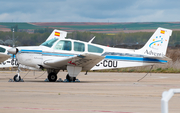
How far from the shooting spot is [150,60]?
15.6 metres

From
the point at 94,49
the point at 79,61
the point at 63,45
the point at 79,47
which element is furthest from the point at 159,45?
the point at 63,45

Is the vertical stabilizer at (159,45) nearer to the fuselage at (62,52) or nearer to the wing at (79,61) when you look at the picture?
the fuselage at (62,52)

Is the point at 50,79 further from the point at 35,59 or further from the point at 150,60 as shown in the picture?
the point at 150,60

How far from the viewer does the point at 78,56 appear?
1345 centimetres

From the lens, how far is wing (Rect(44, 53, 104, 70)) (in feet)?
44.7

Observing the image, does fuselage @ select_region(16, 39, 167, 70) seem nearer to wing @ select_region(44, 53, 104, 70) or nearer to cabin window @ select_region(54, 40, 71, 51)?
cabin window @ select_region(54, 40, 71, 51)

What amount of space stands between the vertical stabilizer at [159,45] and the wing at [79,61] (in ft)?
9.55

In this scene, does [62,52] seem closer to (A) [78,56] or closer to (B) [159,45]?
(A) [78,56]

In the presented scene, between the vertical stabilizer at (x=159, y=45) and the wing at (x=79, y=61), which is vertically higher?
the vertical stabilizer at (x=159, y=45)

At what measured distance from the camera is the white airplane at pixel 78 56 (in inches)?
556

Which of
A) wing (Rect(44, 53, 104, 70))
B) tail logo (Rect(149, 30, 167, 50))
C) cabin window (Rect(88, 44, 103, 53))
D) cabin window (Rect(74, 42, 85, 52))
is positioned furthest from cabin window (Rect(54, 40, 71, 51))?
tail logo (Rect(149, 30, 167, 50))

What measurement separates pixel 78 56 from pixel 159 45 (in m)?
4.67

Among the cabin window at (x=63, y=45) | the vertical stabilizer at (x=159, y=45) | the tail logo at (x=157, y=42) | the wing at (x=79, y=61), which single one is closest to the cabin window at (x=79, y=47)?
the cabin window at (x=63, y=45)

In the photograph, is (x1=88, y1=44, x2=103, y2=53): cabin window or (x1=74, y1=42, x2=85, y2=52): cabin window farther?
(x1=88, y1=44, x2=103, y2=53): cabin window
